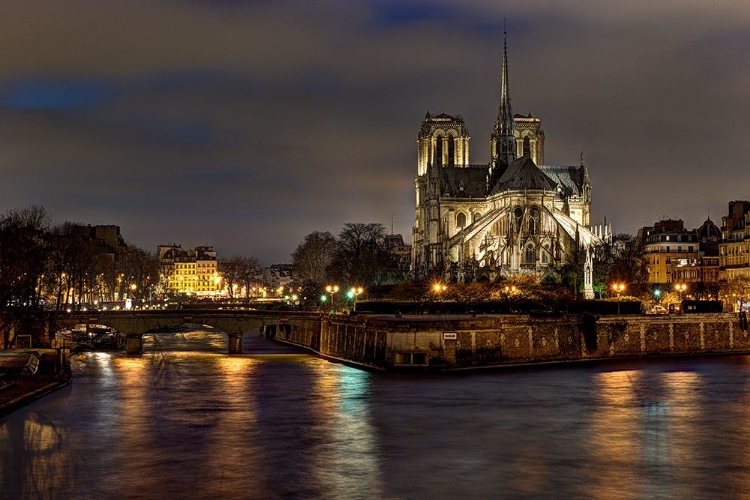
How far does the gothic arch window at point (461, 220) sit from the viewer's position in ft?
465

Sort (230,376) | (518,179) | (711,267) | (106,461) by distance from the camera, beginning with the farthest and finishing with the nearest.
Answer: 1. (518,179)
2. (711,267)
3. (230,376)
4. (106,461)

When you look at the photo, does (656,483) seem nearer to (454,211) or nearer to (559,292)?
(559,292)

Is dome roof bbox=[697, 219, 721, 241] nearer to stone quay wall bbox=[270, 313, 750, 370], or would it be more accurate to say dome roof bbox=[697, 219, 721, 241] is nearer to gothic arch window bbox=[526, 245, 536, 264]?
gothic arch window bbox=[526, 245, 536, 264]

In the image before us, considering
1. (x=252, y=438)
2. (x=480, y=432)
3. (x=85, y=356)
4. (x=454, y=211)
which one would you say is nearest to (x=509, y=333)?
(x=480, y=432)

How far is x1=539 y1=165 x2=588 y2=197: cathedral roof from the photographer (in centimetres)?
14300

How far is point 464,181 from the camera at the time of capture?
14288 cm

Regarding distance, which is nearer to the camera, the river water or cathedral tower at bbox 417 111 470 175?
the river water

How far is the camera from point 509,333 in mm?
65375

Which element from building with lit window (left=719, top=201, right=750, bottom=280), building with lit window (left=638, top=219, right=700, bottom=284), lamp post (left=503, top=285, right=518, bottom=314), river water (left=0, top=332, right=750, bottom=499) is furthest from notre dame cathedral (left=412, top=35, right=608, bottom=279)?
river water (left=0, top=332, right=750, bottom=499)

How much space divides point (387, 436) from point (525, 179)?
3550 inches

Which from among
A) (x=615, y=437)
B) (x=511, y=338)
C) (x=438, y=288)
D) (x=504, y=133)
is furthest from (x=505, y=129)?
(x=615, y=437)

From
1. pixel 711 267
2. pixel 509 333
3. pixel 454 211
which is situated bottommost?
pixel 509 333

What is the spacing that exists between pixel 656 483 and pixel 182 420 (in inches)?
805

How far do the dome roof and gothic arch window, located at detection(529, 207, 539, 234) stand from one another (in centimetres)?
2284
